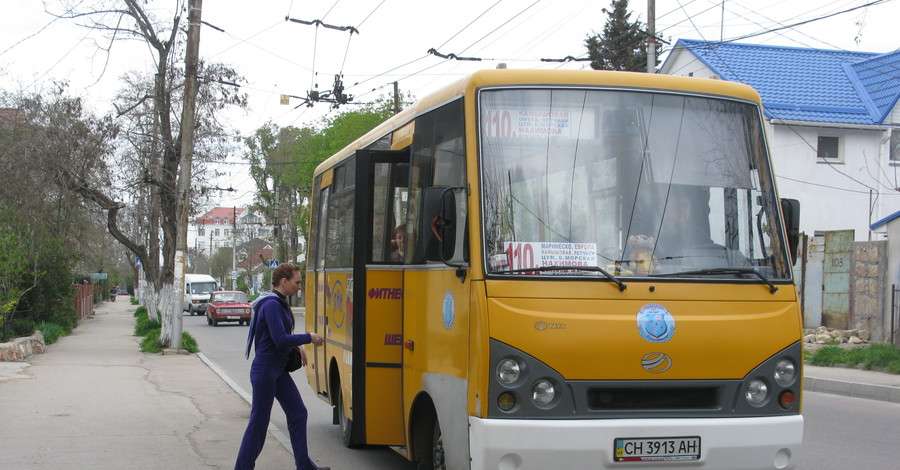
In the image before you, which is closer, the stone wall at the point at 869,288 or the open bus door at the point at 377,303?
the open bus door at the point at 377,303

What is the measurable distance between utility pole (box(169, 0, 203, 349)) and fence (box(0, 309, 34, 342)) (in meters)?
3.60

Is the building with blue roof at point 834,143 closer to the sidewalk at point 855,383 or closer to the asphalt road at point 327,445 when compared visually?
the sidewalk at point 855,383

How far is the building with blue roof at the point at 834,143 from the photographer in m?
31.2

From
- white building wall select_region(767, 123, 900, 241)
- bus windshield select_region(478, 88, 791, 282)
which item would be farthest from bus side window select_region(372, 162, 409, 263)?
white building wall select_region(767, 123, 900, 241)

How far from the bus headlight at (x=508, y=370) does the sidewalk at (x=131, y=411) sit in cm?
387

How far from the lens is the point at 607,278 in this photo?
541 centimetres

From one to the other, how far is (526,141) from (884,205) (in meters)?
29.9

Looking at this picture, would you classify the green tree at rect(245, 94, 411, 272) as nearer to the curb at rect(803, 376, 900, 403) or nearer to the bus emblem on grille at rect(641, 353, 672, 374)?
the curb at rect(803, 376, 900, 403)

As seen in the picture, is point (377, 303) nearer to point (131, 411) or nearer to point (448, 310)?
point (448, 310)

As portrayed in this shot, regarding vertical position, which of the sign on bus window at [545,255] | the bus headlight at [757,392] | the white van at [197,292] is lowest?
the white van at [197,292]

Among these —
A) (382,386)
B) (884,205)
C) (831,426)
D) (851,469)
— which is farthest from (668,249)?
(884,205)

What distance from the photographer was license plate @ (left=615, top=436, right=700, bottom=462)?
520cm

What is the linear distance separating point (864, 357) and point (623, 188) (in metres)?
12.3

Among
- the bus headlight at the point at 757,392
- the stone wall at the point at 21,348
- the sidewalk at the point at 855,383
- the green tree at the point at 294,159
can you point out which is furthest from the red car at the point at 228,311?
the bus headlight at the point at 757,392
